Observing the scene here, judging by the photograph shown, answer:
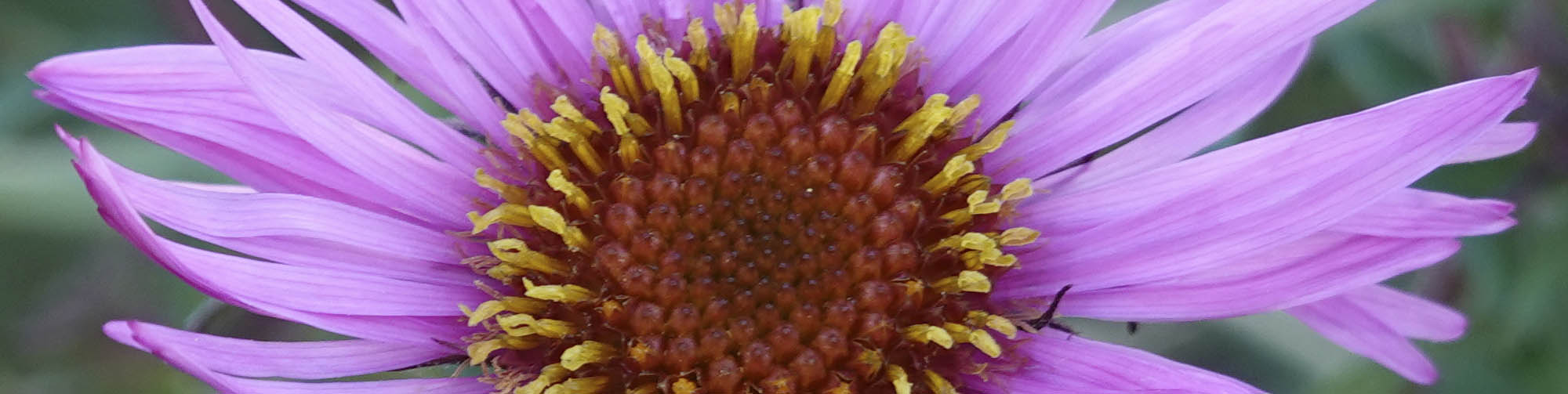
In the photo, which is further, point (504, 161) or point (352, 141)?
point (504, 161)

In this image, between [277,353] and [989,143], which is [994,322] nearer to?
[989,143]

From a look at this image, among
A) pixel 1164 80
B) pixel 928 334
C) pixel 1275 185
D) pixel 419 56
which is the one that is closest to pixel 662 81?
pixel 419 56

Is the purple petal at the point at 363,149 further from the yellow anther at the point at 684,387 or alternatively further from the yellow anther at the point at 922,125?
the yellow anther at the point at 922,125

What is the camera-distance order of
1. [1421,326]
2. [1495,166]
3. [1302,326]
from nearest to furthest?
[1421,326] → [1495,166] → [1302,326]

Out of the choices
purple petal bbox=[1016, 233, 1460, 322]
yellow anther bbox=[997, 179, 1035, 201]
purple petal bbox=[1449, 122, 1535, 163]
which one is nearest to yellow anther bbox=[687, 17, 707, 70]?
yellow anther bbox=[997, 179, 1035, 201]

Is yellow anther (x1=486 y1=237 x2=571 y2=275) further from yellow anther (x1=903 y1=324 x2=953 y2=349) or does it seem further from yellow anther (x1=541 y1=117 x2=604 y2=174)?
yellow anther (x1=903 y1=324 x2=953 y2=349)

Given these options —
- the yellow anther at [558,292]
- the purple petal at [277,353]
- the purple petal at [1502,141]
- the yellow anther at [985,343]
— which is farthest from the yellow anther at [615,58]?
the purple petal at [1502,141]

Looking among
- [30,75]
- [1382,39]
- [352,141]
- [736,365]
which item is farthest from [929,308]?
[1382,39]

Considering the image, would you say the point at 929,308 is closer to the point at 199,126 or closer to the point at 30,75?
the point at 199,126
